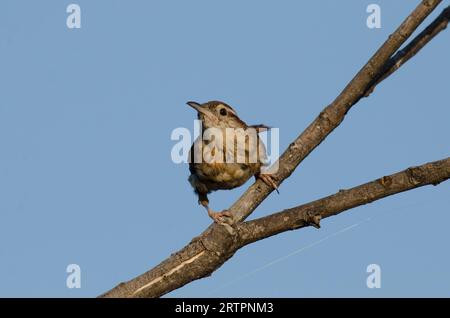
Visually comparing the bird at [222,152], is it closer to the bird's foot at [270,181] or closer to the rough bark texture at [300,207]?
the bird's foot at [270,181]

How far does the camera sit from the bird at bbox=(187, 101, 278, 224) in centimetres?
893

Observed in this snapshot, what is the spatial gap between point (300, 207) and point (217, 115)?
337 centimetres

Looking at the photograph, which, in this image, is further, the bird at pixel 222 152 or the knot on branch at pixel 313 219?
the bird at pixel 222 152

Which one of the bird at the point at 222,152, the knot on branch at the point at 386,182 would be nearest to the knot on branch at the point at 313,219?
the knot on branch at the point at 386,182

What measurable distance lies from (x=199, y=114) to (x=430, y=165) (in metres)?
3.85

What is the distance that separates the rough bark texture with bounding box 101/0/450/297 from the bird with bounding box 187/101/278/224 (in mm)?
1790

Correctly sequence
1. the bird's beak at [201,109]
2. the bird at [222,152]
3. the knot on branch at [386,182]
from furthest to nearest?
the bird's beak at [201,109] < the bird at [222,152] < the knot on branch at [386,182]

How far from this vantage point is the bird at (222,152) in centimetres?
893

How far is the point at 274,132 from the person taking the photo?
899 centimetres

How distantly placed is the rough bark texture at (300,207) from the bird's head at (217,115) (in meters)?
2.52

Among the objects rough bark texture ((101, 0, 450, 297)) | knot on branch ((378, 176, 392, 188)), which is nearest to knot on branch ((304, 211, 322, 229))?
rough bark texture ((101, 0, 450, 297))

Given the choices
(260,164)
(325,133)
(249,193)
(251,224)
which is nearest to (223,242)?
(251,224)

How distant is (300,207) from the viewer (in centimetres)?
628
